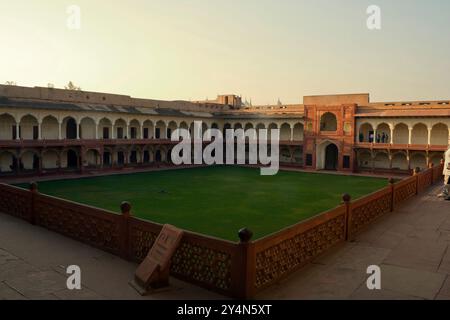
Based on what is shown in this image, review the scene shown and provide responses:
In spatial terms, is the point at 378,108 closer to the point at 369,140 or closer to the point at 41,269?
the point at 369,140

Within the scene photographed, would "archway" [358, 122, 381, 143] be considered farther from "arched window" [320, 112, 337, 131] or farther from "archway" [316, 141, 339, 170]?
"arched window" [320, 112, 337, 131]

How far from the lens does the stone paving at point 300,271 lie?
6.34 metres

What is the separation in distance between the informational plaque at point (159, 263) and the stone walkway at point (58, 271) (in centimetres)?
18

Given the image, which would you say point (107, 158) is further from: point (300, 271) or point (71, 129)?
point (300, 271)

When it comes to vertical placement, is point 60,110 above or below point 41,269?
above

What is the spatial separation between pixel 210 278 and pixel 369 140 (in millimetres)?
34858

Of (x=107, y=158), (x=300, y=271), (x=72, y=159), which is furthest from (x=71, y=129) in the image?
(x=300, y=271)

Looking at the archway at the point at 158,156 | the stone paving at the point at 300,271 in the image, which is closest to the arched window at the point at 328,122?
the archway at the point at 158,156

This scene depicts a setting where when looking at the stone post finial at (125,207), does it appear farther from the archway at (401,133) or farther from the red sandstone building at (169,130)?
the archway at (401,133)

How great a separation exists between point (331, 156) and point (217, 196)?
72.9 ft

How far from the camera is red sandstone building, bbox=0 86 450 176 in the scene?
30.4 metres

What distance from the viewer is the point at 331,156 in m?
40.0
